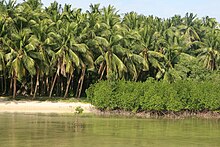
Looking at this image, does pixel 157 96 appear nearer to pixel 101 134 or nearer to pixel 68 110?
pixel 68 110

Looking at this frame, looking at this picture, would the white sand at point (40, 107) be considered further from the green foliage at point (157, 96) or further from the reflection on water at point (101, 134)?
the reflection on water at point (101, 134)

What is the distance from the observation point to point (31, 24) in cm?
5747

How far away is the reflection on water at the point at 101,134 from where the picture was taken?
25.2 metres

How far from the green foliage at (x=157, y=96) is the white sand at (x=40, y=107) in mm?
2902

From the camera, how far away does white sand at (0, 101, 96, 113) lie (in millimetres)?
49219

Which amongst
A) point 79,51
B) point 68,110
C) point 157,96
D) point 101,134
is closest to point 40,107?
point 68,110

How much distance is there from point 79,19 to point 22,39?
39.7 ft

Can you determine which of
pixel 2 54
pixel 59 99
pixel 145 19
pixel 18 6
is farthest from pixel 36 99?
pixel 145 19

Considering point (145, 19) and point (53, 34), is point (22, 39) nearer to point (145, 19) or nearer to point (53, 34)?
point (53, 34)

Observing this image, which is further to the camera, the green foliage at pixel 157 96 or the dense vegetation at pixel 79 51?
the dense vegetation at pixel 79 51

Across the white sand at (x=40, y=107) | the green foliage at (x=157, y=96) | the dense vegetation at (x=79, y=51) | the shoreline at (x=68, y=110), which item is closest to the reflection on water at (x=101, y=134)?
the green foliage at (x=157, y=96)

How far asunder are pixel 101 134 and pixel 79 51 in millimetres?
28670

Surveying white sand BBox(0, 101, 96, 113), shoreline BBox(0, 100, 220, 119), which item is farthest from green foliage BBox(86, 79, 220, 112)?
white sand BBox(0, 101, 96, 113)

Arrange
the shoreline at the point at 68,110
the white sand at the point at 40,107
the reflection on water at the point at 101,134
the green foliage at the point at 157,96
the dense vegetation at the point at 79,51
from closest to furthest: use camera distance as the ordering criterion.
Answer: the reflection on water at the point at 101,134, the green foliage at the point at 157,96, the shoreline at the point at 68,110, the white sand at the point at 40,107, the dense vegetation at the point at 79,51
